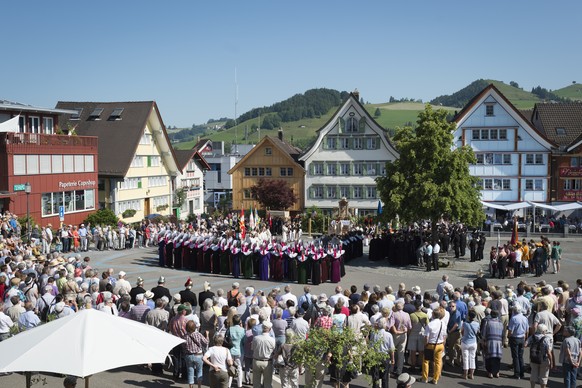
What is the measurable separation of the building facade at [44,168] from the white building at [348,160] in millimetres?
19477

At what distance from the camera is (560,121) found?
55531mm

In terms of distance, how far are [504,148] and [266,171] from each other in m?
20.7

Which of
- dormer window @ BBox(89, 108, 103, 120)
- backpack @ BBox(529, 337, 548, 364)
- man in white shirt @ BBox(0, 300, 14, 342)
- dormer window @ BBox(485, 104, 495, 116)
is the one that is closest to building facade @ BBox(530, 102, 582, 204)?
dormer window @ BBox(485, 104, 495, 116)

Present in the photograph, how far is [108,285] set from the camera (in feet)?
54.5

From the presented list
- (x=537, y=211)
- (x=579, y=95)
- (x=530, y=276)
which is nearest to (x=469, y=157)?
(x=530, y=276)

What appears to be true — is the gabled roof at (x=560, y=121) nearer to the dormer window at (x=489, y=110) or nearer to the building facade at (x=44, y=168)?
the dormer window at (x=489, y=110)

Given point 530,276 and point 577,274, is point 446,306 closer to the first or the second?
point 530,276

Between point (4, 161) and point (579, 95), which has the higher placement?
point (579, 95)

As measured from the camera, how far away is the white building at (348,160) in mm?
54188

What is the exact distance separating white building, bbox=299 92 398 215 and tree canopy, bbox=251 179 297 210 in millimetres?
2218

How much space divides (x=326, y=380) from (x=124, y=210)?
38.4m

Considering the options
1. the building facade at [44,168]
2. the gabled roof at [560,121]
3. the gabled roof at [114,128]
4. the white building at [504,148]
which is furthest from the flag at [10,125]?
the gabled roof at [560,121]

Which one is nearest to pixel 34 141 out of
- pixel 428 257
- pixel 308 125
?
pixel 428 257

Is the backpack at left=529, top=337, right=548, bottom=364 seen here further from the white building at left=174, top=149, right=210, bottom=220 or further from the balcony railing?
the white building at left=174, top=149, right=210, bottom=220
